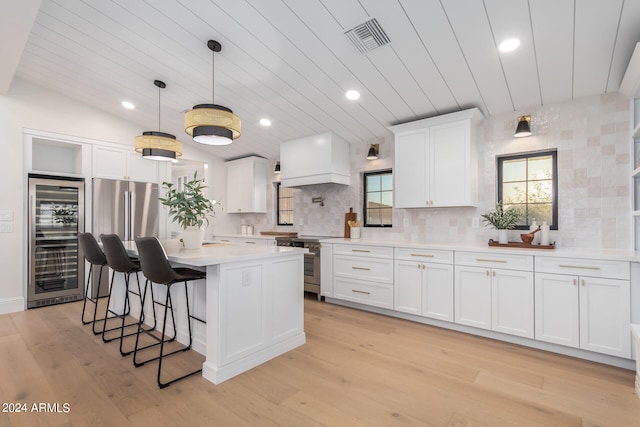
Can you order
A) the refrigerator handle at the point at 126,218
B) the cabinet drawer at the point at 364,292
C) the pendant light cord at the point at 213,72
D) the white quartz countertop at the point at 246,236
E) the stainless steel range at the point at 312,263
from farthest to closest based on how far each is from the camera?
the white quartz countertop at the point at 246,236, the refrigerator handle at the point at 126,218, the stainless steel range at the point at 312,263, the cabinet drawer at the point at 364,292, the pendant light cord at the point at 213,72

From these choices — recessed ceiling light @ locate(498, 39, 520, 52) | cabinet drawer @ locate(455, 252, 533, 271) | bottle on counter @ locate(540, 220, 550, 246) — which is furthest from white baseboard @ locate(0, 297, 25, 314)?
bottle on counter @ locate(540, 220, 550, 246)

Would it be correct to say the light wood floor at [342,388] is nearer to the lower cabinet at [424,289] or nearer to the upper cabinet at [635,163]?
the lower cabinet at [424,289]

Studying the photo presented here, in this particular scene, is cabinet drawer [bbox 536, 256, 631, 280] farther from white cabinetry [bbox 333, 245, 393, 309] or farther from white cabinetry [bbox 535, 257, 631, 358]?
white cabinetry [bbox 333, 245, 393, 309]

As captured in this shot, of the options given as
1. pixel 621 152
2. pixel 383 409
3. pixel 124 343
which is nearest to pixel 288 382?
pixel 383 409

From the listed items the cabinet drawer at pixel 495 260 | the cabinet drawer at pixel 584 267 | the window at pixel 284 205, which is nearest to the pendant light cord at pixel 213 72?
the window at pixel 284 205

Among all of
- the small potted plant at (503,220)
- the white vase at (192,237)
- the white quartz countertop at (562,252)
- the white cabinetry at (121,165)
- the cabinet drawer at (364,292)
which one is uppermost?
the white cabinetry at (121,165)

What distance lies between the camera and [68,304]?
423cm

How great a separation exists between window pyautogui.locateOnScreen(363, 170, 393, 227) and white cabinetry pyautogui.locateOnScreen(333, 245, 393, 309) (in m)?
0.78

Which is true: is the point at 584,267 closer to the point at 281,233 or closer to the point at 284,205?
the point at 281,233

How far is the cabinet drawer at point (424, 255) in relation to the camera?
3244 mm

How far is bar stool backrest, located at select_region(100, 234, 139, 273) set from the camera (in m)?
2.58

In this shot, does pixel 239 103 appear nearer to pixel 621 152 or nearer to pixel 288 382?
pixel 288 382

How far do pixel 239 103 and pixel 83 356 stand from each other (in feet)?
10.1

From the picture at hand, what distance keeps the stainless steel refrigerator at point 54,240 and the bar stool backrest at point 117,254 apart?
2322mm
